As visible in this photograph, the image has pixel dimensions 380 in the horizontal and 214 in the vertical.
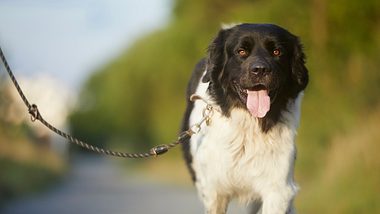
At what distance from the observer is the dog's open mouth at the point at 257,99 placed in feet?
20.7

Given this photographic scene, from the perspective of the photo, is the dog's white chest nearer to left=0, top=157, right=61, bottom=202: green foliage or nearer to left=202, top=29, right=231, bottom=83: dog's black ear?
left=202, top=29, right=231, bottom=83: dog's black ear

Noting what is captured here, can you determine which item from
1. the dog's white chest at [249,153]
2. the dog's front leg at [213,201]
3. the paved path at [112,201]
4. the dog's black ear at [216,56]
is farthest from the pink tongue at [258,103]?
the paved path at [112,201]

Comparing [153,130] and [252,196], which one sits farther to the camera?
[153,130]

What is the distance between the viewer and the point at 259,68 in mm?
6125

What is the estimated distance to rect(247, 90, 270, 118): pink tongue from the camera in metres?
6.32

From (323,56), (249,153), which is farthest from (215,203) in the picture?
(323,56)

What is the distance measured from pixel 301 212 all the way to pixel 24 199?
557 centimetres

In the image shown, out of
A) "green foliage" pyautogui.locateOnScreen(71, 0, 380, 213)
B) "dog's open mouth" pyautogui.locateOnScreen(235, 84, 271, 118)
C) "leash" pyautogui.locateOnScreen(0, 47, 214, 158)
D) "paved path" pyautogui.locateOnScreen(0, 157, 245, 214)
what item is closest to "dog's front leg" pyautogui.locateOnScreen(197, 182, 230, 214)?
"leash" pyautogui.locateOnScreen(0, 47, 214, 158)

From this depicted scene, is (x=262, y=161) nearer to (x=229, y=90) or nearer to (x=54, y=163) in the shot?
(x=229, y=90)

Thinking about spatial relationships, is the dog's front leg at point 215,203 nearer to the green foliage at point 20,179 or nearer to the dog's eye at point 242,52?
the dog's eye at point 242,52

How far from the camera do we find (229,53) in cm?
653

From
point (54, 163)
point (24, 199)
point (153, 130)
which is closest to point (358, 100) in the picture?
point (24, 199)

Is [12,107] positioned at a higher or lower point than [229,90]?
higher

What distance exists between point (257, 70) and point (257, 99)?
30 centimetres
